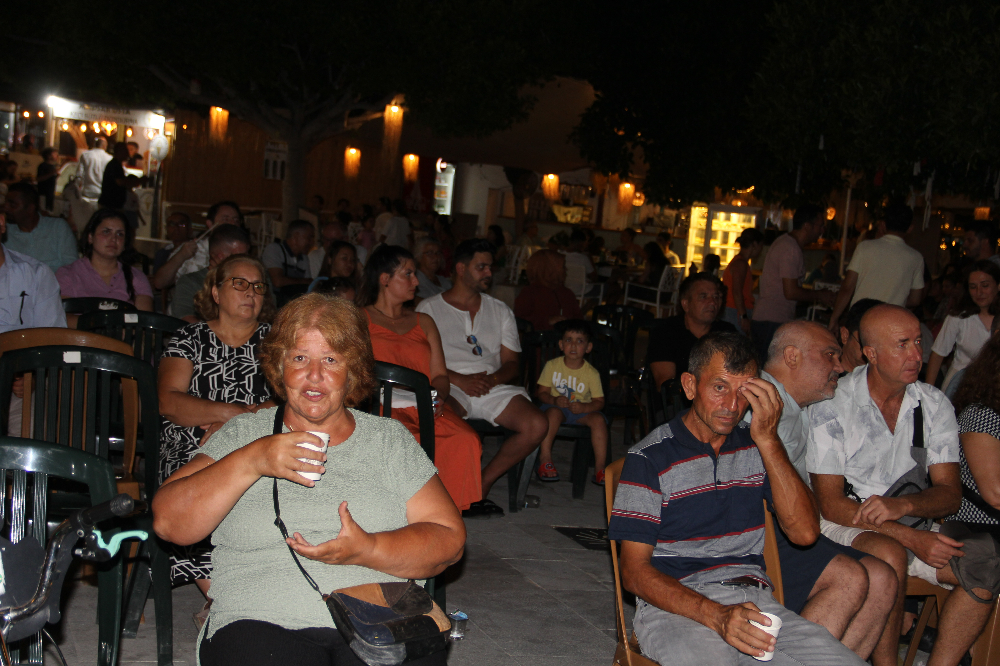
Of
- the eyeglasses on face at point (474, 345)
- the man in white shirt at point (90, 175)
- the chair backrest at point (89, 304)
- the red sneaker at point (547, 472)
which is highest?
the man in white shirt at point (90, 175)

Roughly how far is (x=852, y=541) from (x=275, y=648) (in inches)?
84.8

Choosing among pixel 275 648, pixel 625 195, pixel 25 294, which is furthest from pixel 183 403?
pixel 625 195

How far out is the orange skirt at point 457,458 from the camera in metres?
4.27

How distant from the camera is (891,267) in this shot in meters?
6.16

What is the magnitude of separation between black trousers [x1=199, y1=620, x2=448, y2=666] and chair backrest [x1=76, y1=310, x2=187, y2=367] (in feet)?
7.92

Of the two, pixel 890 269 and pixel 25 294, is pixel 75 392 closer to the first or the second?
pixel 25 294

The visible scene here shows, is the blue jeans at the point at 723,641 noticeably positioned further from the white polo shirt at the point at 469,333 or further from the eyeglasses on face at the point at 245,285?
the white polo shirt at the point at 469,333

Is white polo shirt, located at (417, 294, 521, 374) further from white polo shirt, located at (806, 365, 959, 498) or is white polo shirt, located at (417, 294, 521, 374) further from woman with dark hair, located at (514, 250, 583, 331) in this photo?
white polo shirt, located at (806, 365, 959, 498)

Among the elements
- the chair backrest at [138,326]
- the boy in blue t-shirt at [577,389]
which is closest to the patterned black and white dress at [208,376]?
the chair backrest at [138,326]

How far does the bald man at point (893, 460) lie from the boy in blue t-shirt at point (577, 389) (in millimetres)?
2303

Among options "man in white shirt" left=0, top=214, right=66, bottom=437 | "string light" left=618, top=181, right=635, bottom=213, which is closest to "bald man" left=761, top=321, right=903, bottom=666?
"man in white shirt" left=0, top=214, right=66, bottom=437

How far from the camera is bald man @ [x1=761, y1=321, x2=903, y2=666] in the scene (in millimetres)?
2887

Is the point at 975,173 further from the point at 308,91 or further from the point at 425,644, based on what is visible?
the point at 308,91

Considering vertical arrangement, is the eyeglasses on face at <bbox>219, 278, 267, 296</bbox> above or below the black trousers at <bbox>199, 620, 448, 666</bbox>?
above
